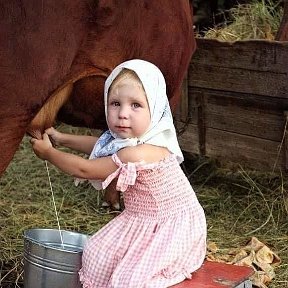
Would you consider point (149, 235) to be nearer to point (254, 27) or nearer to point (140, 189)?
point (140, 189)

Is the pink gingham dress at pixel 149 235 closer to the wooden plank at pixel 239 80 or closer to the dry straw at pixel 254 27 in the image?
the wooden plank at pixel 239 80

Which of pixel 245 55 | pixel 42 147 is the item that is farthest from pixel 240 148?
pixel 42 147

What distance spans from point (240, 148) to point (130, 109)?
6.09 feet

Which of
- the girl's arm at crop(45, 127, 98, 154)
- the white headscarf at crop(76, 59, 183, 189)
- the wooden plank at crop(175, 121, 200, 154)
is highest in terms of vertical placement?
the white headscarf at crop(76, 59, 183, 189)

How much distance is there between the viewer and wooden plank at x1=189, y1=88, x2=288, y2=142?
408 cm

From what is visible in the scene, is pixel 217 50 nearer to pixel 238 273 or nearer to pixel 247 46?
pixel 247 46

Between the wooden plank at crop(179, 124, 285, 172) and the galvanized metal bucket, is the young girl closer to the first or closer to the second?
the galvanized metal bucket

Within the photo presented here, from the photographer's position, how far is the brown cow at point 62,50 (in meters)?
2.65

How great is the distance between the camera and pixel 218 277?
2.62 m

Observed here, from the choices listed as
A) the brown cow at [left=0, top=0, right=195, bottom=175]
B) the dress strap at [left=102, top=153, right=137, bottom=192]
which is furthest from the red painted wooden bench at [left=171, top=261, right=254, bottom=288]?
the brown cow at [left=0, top=0, right=195, bottom=175]

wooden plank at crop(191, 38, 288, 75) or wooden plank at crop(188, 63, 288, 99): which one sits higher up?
wooden plank at crop(191, 38, 288, 75)

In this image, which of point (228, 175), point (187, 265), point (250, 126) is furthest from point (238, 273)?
point (228, 175)

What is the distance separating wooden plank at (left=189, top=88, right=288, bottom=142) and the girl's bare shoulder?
5.30ft

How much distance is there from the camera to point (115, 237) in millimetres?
2617
